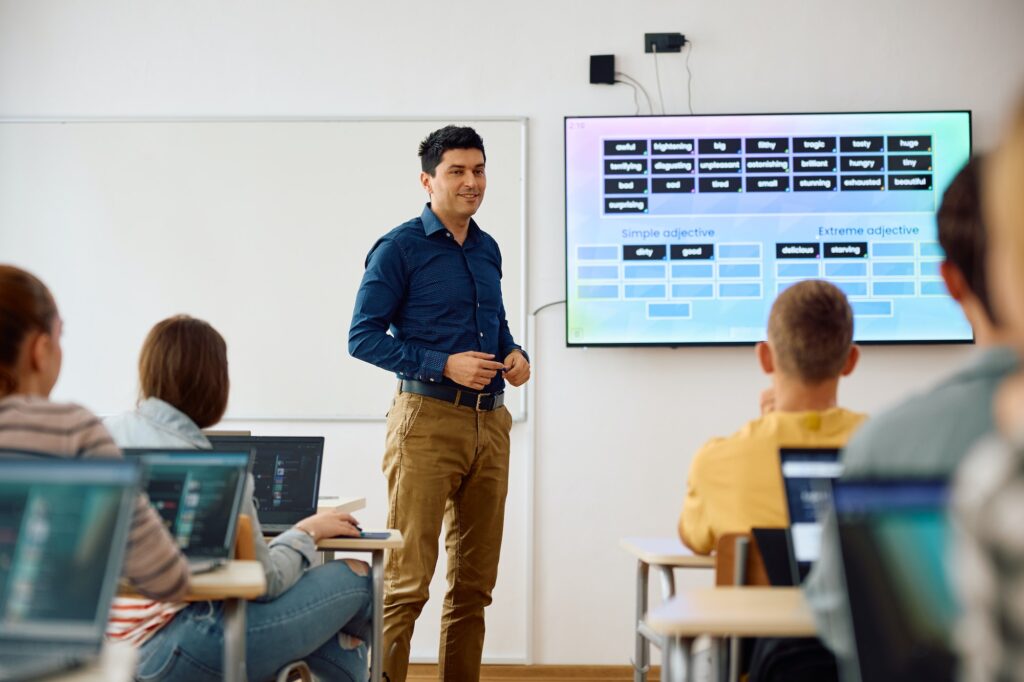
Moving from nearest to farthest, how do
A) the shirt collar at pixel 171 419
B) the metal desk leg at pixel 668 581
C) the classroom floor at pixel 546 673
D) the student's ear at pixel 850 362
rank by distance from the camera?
the student's ear at pixel 850 362, the shirt collar at pixel 171 419, the metal desk leg at pixel 668 581, the classroom floor at pixel 546 673

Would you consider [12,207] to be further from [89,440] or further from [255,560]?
[89,440]

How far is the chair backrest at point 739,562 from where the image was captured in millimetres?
1881

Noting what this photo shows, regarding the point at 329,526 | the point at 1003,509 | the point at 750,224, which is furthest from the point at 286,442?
the point at 750,224

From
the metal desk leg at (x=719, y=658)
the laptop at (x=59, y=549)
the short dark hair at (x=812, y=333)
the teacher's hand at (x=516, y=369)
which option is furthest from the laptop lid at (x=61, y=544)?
the teacher's hand at (x=516, y=369)

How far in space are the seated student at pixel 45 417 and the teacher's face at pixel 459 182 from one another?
74.1 inches

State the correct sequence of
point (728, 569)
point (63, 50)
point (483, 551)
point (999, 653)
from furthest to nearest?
1. point (63, 50)
2. point (483, 551)
3. point (728, 569)
4. point (999, 653)

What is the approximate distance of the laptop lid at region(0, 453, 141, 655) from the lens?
4.50 ft

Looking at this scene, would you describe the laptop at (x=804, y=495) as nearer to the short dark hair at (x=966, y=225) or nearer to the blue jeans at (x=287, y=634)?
the short dark hair at (x=966, y=225)

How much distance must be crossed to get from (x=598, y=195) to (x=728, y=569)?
2678mm

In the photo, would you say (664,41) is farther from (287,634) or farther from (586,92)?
(287,634)

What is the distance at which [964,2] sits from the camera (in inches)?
179

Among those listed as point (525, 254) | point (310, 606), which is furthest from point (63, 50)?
point (310, 606)

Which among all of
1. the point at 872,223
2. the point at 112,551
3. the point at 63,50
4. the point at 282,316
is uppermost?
the point at 63,50

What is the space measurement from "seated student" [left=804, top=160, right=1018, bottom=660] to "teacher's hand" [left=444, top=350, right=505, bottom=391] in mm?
1941
